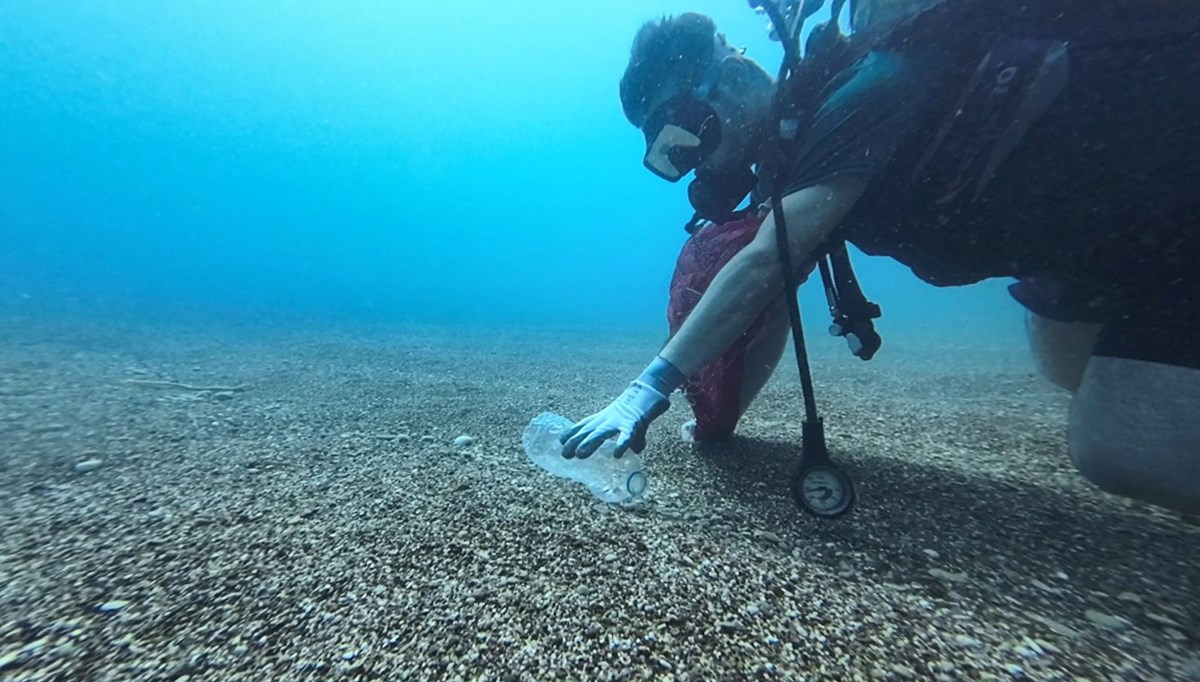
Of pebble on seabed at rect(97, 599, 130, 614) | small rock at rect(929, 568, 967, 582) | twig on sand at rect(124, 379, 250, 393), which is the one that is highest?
small rock at rect(929, 568, 967, 582)

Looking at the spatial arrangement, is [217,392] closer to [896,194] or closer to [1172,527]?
[896,194]

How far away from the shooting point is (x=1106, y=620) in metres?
1.28

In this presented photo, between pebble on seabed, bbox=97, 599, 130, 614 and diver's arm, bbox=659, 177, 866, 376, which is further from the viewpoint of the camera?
diver's arm, bbox=659, 177, 866, 376

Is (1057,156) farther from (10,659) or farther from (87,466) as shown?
(87,466)

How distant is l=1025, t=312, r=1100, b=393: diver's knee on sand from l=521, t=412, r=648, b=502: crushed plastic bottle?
8.19ft

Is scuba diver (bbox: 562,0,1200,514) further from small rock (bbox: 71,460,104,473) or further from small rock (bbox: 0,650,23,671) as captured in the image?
small rock (bbox: 71,460,104,473)

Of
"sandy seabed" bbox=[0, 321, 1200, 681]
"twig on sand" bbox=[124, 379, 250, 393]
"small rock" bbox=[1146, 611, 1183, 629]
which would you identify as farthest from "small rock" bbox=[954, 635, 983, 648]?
"twig on sand" bbox=[124, 379, 250, 393]

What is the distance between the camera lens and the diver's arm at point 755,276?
1929 mm

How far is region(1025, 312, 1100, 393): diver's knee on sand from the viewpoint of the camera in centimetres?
258

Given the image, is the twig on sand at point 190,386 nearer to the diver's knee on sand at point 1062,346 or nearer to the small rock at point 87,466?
the small rock at point 87,466

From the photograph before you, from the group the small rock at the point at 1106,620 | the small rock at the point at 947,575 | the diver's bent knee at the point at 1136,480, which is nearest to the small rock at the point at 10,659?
the small rock at the point at 947,575

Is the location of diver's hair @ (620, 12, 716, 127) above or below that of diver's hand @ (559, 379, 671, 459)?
above

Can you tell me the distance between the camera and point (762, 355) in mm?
2945

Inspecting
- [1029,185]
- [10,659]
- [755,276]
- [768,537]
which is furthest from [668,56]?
[10,659]
